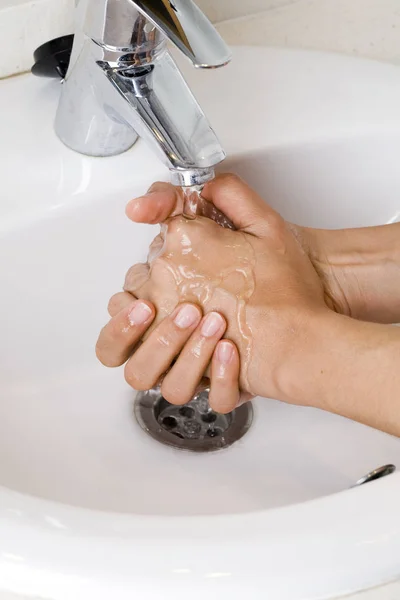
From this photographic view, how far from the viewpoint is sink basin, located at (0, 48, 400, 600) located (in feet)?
1.78

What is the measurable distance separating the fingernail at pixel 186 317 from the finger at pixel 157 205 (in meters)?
0.06

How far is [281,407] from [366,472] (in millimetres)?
83

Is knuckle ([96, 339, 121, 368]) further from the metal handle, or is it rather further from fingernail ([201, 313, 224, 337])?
the metal handle

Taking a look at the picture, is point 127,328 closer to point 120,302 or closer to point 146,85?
point 120,302

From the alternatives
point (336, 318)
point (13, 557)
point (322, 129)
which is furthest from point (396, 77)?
point (13, 557)

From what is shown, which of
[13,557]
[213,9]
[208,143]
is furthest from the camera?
[213,9]

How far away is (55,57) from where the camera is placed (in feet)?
1.90

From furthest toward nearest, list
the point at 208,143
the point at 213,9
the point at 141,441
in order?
the point at 213,9 → the point at 141,441 → the point at 208,143

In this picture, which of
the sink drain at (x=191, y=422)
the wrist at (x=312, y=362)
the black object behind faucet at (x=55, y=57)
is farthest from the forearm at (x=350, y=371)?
the black object behind faucet at (x=55, y=57)

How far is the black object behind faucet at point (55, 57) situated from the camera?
0.58 m

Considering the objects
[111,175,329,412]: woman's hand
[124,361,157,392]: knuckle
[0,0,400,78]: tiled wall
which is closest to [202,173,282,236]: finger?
[111,175,329,412]: woman's hand

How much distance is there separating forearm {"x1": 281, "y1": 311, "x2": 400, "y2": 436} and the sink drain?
0.33 feet

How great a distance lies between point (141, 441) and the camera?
58 cm

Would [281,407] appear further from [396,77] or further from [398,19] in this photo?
[398,19]
